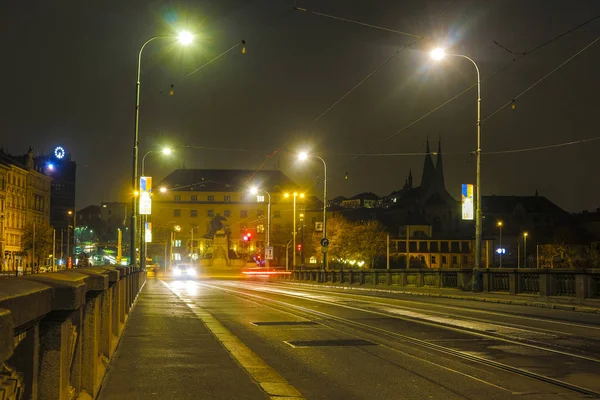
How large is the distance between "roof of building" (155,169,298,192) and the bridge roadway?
442 ft

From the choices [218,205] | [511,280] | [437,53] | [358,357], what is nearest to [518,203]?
[218,205]

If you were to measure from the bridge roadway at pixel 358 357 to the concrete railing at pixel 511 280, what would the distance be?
19.3ft

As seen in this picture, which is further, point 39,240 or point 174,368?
point 39,240

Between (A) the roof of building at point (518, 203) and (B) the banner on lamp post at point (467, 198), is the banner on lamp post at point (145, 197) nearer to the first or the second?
(B) the banner on lamp post at point (467, 198)

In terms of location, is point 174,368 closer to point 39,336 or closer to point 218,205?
point 39,336

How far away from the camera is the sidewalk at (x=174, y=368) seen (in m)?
8.79

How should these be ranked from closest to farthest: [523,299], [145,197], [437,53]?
[523,299]
[437,53]
[145,197]

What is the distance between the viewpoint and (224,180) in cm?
15925

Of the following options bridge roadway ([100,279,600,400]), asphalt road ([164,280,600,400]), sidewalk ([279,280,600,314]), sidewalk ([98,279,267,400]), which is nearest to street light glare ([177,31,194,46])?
asphalt road ([164,280,600,400])

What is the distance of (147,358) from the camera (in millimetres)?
11859

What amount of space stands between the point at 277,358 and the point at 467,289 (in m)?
24.8

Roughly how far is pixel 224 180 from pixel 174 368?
149262 mm

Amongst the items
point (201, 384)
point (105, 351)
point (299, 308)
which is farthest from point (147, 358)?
point (299, 308)

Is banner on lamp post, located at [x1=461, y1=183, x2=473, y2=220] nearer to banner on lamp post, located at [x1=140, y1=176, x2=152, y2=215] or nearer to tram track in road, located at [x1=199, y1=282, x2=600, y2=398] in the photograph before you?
tram track in road, located at [x1=199, y1=282, x2=600, y2=398]
